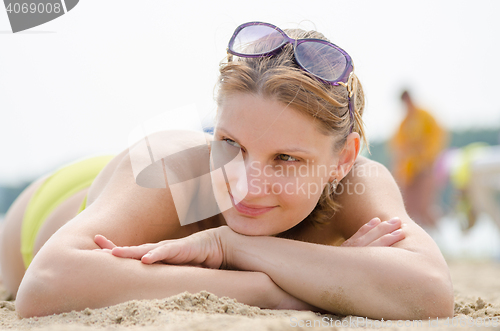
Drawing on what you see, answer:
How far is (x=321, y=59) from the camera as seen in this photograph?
196 cm

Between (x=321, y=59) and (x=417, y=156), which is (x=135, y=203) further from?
(x=417, y=156)

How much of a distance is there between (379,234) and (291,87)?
781mm

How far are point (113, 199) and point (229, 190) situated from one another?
51 centimetres

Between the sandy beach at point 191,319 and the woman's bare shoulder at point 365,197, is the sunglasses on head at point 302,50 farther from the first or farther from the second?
the sandy beach at point 191,319

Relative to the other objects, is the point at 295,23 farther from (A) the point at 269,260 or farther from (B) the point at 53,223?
(B) the point at 53,223

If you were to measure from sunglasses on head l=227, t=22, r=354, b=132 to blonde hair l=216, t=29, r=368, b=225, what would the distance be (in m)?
0.03

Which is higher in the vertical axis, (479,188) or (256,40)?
(256,40)

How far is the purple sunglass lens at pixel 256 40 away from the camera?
6.57 feet

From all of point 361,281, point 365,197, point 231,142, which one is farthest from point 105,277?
point 365,197

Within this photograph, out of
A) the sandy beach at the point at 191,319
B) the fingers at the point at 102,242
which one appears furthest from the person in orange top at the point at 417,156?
the fingers at the point at 102,242

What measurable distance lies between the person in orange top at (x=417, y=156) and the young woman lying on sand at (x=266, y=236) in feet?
20.1

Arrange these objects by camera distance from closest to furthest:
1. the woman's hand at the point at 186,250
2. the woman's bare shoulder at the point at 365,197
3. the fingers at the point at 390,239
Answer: the woman's hand at the point at 186,250 → the fingers at the point at 390,239 → the woman's bare shoulder at the point at 365,197

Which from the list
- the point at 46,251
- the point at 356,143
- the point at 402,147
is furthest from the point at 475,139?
the point at 46,251

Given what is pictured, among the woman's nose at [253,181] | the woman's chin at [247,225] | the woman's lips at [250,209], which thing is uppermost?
the woman's nose at [253,181]
